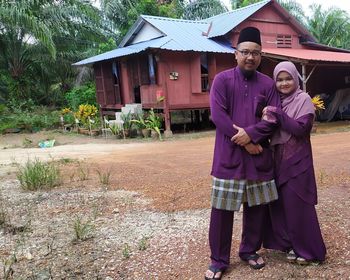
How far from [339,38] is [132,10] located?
1327cm

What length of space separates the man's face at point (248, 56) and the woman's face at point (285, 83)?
0.20m

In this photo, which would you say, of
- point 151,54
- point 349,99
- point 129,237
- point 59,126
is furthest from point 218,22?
point 129,237

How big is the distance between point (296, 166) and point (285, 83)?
56 cm

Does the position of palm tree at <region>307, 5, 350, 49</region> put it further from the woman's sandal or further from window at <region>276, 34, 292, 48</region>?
the woman's sandal

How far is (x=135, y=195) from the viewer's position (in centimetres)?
484

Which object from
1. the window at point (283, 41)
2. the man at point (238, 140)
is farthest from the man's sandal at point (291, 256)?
the window at point (283, 41)

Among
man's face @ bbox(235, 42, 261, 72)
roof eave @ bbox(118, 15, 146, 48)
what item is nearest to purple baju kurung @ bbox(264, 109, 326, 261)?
man's face @ bbox(235, 42, 261, 72)

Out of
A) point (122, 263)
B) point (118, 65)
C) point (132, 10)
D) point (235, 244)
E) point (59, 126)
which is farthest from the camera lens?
point (132, 10)

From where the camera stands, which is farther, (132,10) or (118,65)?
(132,10)

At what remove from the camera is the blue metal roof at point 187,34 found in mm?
12005

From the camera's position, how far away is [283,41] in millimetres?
15500

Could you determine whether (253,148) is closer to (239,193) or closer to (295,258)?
(239,193)

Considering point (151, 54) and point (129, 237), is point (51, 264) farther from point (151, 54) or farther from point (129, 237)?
point (151, 54)

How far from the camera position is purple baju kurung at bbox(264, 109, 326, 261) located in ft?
8.21
